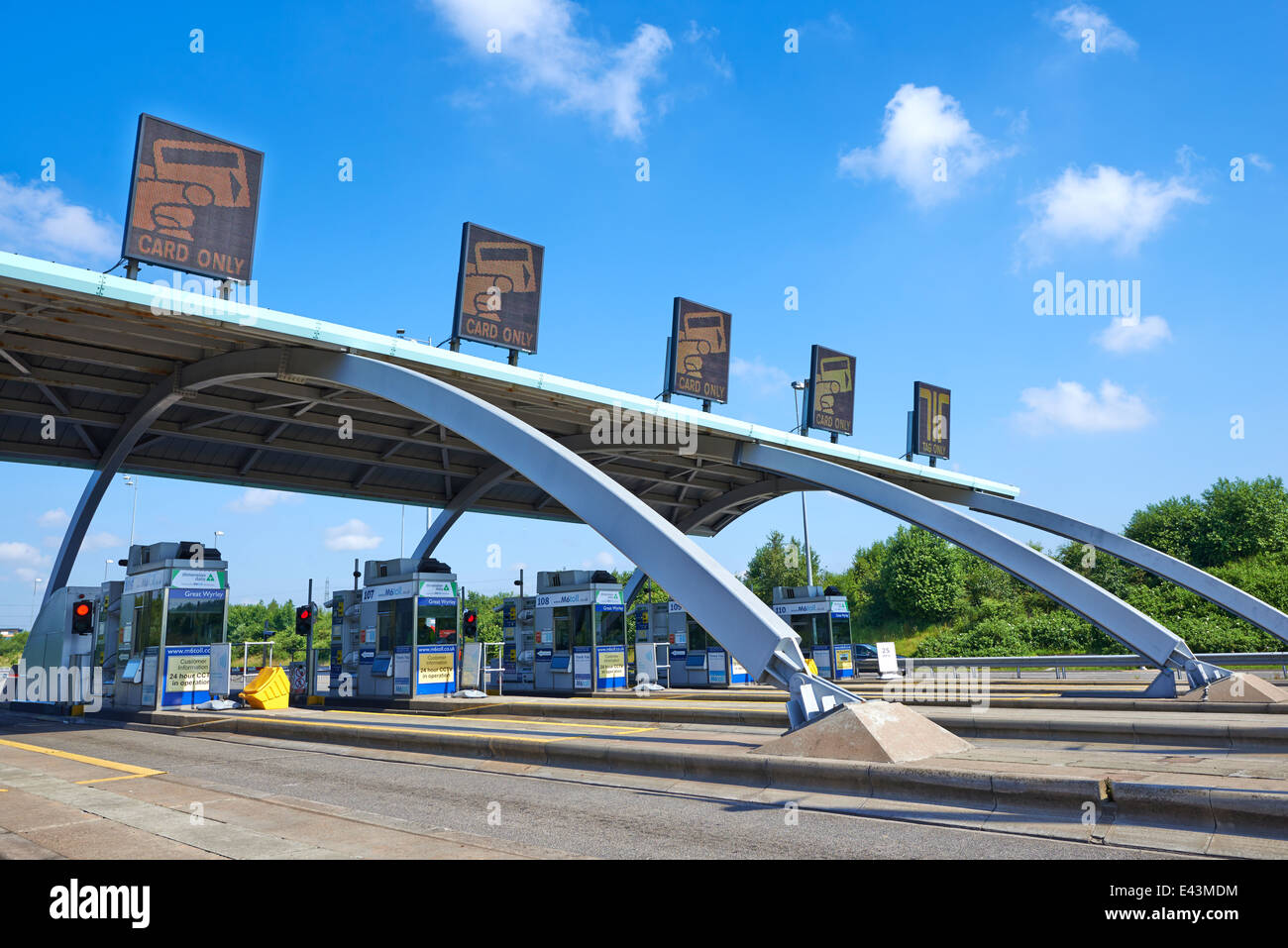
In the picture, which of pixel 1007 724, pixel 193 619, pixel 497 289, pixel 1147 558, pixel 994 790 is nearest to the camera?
pixel 994 790

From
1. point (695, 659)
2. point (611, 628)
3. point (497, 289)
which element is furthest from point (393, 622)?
point (695, 659)

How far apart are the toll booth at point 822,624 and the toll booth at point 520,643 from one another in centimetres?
832

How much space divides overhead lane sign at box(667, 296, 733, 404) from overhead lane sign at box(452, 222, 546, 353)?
595 centimetres

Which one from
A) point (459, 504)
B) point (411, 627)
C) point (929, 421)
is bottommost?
point (411, 627)

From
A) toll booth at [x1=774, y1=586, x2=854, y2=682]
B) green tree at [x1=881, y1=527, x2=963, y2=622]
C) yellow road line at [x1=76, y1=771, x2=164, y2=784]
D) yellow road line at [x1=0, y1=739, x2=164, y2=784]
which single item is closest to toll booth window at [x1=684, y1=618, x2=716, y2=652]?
toll booth at [x1=774, y1=586, x2=854, y2=682]

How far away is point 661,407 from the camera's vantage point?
87.3ft

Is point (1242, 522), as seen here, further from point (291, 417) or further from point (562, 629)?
point (291, 417)

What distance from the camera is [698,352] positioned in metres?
31.0

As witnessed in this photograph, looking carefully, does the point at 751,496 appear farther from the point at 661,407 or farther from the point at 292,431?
the point at 292,431

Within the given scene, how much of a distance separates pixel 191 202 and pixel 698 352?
16.5m

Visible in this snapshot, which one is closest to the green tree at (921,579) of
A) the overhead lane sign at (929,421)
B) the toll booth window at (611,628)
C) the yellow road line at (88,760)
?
the overhead lane sign at (929,421)
